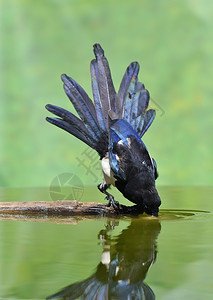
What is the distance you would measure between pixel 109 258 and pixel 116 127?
1.72m

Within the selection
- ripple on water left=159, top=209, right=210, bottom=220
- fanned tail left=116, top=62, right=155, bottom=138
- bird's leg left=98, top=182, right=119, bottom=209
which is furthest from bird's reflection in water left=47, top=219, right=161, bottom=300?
fanned tail left=116, top=62, right=155, bottom=138

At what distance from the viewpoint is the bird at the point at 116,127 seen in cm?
373

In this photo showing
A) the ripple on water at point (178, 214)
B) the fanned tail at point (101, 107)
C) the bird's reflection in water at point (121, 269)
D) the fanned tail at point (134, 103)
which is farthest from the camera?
the fanned tail at point (134, 103)

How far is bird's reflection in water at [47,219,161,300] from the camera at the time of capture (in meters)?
1.80

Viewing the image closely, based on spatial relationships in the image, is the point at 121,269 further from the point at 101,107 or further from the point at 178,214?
the point at 101,107

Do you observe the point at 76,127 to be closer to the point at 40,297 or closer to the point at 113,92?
the point at 113,92

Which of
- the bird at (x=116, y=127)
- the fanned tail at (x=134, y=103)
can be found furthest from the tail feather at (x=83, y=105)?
the fanned tail at (x=134, y=103)

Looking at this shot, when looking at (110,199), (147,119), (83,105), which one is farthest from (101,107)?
(110,199)

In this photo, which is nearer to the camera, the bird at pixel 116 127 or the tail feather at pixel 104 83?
the bird at pixel 116 127

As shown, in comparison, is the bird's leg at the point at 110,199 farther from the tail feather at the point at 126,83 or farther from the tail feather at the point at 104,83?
the tail feather at the point at 126,83

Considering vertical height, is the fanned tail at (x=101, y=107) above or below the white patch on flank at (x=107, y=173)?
above

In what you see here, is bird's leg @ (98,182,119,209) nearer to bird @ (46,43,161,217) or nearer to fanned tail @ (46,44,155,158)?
bird @ (46,43,161,217)

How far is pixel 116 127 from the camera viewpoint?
3922 millimetres

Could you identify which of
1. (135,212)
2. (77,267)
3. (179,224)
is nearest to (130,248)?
(77,267)
